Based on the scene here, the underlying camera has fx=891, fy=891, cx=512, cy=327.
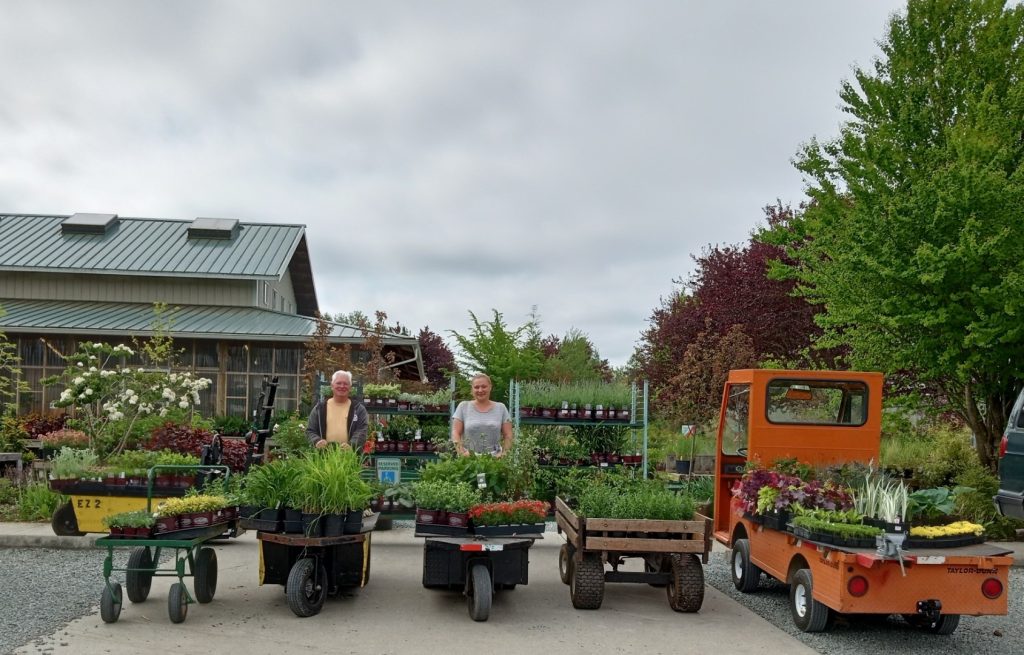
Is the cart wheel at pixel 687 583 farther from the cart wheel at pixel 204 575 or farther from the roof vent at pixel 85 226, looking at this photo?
the roof vent at pixel 85 226

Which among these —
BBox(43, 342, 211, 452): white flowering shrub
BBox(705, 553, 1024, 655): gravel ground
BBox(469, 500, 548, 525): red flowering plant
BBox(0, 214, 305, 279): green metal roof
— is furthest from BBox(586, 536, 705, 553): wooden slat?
BBox(0, 214, 305, 279): green metal roof

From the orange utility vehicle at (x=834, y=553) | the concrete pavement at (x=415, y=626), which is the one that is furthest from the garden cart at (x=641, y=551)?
the orange utility vehicle at (x=834, y=553)

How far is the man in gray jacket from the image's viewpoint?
8.49 m

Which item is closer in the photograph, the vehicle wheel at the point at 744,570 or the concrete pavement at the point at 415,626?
the concrete pavement at the point at 415,626

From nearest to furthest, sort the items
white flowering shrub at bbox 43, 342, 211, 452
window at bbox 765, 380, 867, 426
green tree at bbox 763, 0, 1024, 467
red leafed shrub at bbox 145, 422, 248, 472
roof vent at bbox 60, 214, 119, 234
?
window at bbox 765, 380, 867, 426
green tree at bbox 763, 0, 1024, 467
red leafed shrub at bbox 145, 422, 248, 472
white flowering shrub at bbox 43, 342, 211, 452
roof vent at bbox 60, 214, 119, 234

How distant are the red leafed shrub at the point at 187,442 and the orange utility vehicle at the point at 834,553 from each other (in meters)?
7.34

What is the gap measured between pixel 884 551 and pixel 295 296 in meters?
23.4

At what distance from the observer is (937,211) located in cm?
1098

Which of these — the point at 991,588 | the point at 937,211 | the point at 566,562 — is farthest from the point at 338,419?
the point at 937,211

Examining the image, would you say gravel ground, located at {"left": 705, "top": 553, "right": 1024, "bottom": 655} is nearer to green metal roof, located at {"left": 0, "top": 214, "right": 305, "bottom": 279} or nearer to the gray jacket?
the gray jacket

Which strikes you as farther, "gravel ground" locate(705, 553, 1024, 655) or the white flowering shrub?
the white flowering shrub

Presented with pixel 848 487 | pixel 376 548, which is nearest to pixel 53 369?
pixel 376 548

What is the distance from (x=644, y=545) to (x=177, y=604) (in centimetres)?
367

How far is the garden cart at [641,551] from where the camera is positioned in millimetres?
7344
